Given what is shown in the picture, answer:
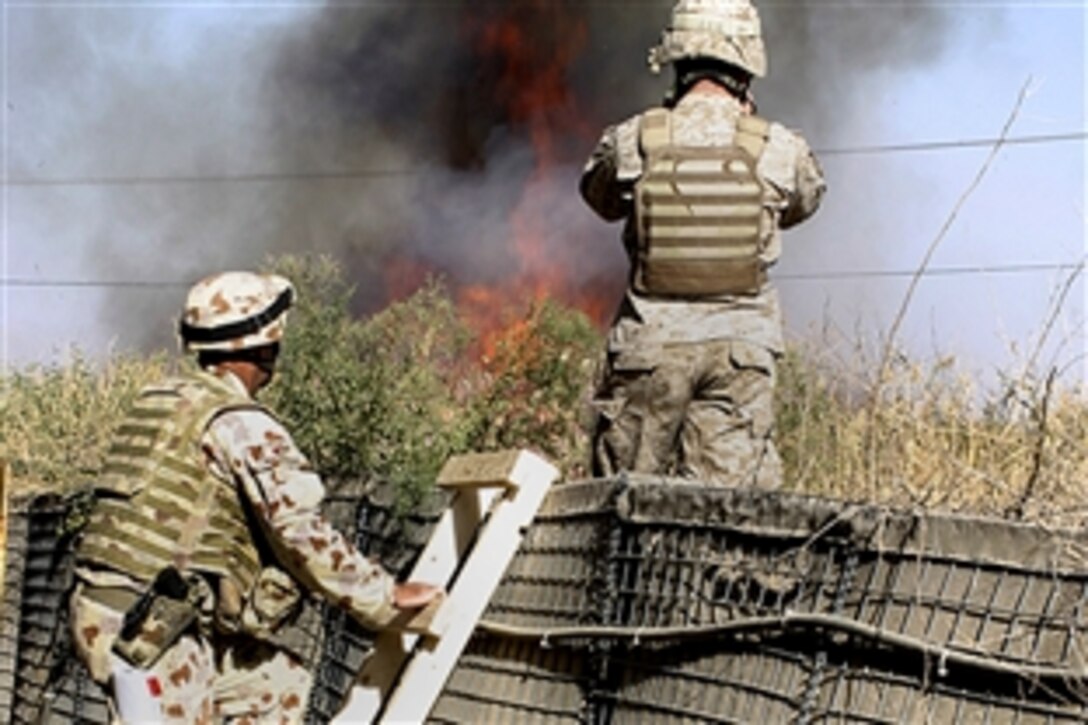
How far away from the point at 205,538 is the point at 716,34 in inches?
136

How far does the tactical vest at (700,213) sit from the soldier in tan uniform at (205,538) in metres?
2.48

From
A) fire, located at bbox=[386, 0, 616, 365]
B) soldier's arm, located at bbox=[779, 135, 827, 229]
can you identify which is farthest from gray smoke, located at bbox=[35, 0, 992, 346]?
soldier's arm, located at bbox=[779, 135, 827, 229]

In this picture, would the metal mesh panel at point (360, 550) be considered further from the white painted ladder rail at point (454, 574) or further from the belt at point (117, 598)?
the white painted ladder rail at point (454, 574)

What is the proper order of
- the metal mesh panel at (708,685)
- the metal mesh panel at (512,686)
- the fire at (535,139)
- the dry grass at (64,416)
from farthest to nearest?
the fire at (535,139)
the dry grass at (64,416)
the metal mesh panel at (512,686)
the metal mesh panel at (708,685)

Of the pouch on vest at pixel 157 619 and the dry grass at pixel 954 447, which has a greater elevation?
the dry grass at pixel 954 447

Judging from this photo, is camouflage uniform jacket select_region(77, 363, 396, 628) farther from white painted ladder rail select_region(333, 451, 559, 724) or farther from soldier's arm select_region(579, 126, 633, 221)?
soldier's arm select_region(579, 126, 633, 221)

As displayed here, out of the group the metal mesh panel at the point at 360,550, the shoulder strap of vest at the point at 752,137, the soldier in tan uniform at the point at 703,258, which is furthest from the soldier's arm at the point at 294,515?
the shoulder strap of vest at the point at 752,137

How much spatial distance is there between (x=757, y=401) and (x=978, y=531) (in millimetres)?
2907

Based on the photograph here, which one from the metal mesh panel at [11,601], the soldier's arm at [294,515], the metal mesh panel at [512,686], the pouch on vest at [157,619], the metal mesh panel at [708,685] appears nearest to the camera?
the soldier's arm at [294,515]

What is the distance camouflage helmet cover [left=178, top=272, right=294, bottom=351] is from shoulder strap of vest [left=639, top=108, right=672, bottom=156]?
2.57 m

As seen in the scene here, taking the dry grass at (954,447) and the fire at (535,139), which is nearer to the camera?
the dry grass at (954,447)

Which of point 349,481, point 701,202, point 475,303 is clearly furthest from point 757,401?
point 475,303

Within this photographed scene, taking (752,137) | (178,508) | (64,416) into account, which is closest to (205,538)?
(178,508)

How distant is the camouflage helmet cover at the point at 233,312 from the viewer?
6547mm
